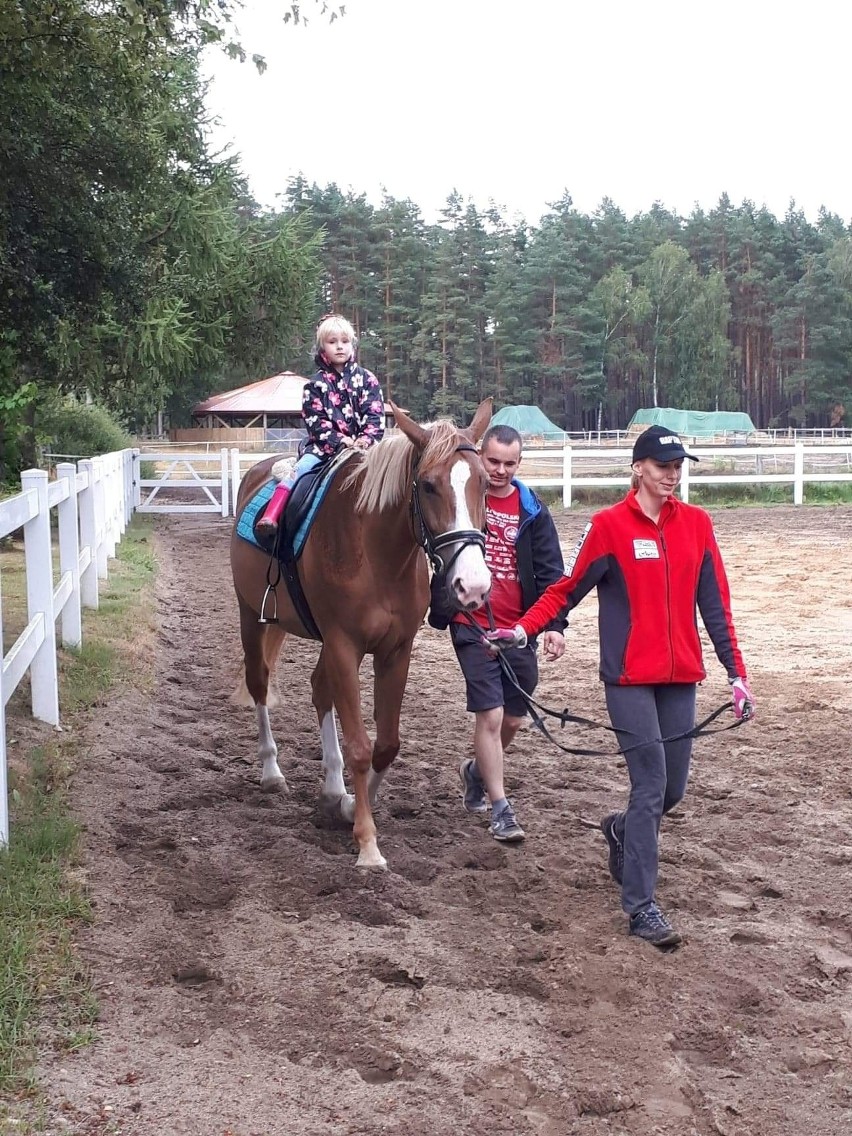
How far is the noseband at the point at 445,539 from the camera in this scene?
13.0ft

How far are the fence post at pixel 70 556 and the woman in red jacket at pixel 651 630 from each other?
491 cm

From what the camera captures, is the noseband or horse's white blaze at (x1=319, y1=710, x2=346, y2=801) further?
horse's white blaze at (x1=319, y1=710, x2=346, y2=801)

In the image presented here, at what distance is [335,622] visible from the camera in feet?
15.9

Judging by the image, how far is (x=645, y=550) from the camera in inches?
156

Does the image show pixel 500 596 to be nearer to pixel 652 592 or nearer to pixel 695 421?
pixel 652 592

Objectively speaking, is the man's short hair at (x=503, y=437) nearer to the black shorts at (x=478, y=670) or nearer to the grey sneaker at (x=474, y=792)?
the black shorts at (x=478, y=670)

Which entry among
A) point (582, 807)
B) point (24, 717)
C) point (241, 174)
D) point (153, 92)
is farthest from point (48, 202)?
point (241, 174)

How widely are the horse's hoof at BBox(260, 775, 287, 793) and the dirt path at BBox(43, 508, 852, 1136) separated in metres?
0.08

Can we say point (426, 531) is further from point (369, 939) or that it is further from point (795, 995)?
point (795, 995)

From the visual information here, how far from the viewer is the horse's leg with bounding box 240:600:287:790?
5.89 metres

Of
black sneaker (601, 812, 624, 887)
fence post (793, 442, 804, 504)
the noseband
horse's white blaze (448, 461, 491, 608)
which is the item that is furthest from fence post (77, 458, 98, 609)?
fence post (793, 442, 804, 504)

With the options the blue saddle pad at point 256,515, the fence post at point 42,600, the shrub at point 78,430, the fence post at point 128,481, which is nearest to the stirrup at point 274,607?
the blue saddle pad at point 256,515

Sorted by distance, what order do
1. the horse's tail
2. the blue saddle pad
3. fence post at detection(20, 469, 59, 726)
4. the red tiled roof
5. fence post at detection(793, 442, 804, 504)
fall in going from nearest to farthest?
the blue saddle pad → fence post at detection(20, 469, 59, 726) → the horse's tail → fence post at detection(793, 442, 804, 504) → the red tiled roof

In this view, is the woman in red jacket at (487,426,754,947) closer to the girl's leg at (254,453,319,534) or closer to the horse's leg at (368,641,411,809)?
the horse's leg at (368,641,411,809)
